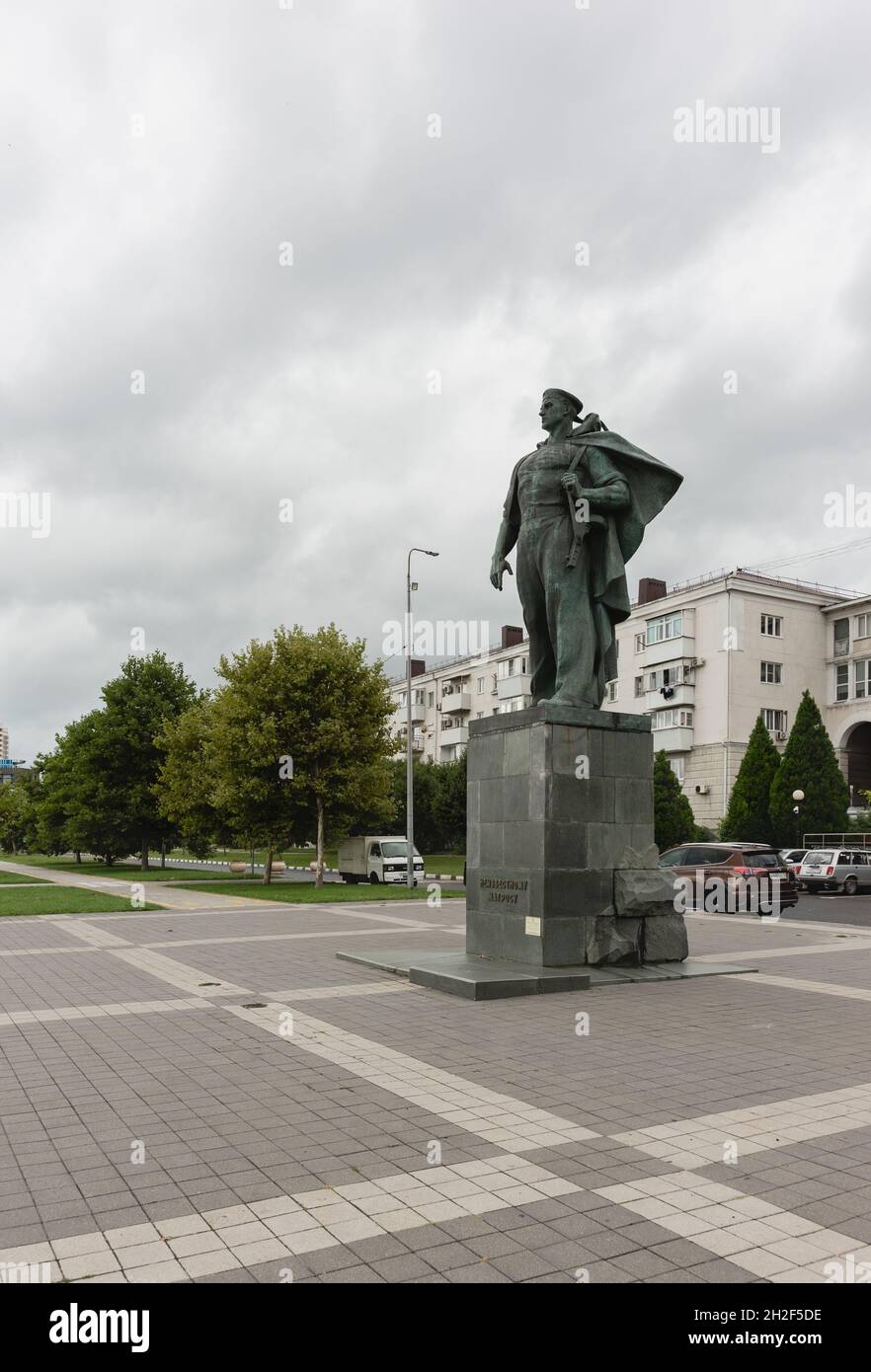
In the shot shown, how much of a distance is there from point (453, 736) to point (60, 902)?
172 ft

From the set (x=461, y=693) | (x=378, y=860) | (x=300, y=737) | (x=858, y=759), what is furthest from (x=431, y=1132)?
(x=461, y=693)

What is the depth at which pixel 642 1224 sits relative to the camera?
4.35 m

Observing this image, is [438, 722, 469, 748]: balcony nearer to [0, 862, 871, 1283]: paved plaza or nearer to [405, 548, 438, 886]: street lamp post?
[405, 548, 438, 886]: street lamp post

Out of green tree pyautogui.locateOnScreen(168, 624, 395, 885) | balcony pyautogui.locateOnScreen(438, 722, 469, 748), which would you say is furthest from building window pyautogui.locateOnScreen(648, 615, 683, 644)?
green tree pyautogui.locateOnScreen(168, 624, 395, 885)

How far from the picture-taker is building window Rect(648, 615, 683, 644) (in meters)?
52.6

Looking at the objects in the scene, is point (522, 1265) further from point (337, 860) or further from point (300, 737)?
point (337, 860)

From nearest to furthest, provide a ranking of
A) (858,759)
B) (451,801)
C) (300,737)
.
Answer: (300,737)
(858,759)
(451,801)

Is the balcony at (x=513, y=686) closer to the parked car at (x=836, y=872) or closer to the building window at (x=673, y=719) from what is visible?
the building window at (x=673, y=719)

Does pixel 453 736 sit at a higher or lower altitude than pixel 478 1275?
higher

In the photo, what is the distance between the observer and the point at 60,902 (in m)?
23.4

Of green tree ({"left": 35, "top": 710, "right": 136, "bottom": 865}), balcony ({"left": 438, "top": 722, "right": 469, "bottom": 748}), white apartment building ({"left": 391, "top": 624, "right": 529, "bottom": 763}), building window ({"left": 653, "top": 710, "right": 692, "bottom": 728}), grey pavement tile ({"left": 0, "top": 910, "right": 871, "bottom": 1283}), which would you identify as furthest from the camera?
balcony ({"left": 438, "top": 722, "right": 469, "bottom": 748})

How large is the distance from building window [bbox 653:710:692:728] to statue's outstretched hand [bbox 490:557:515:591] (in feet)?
134
